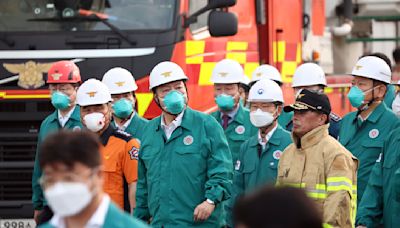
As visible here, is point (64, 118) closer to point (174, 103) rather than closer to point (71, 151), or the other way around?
point (174, 103)

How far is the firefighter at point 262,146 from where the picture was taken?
8531 millimetres

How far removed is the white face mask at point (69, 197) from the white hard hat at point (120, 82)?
530 cm

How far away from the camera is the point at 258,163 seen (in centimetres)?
859

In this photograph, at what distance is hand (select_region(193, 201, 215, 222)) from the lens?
8055mm

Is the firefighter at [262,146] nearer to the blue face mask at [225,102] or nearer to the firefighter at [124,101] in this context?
the firefighter at [124,101]

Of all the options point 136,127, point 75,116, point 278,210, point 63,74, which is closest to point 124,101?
point 136,127

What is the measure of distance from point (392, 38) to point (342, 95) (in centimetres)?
206

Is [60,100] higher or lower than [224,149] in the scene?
higher

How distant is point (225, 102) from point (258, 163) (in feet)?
6.51

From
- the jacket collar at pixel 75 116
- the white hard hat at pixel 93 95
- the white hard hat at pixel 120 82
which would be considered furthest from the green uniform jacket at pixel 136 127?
the white hard hat at pixel 93 95

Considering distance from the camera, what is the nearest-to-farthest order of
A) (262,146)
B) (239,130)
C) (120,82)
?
(262,146)
(120,82)
(239,130)

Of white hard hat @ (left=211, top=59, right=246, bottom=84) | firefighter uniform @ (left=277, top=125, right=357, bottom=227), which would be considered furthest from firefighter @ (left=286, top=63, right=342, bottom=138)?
firefighter uniform @ (left=277, top=125, right=357, bottom=227)

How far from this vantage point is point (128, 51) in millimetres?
10625

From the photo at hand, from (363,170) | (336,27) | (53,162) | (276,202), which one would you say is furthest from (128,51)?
(276,202)
